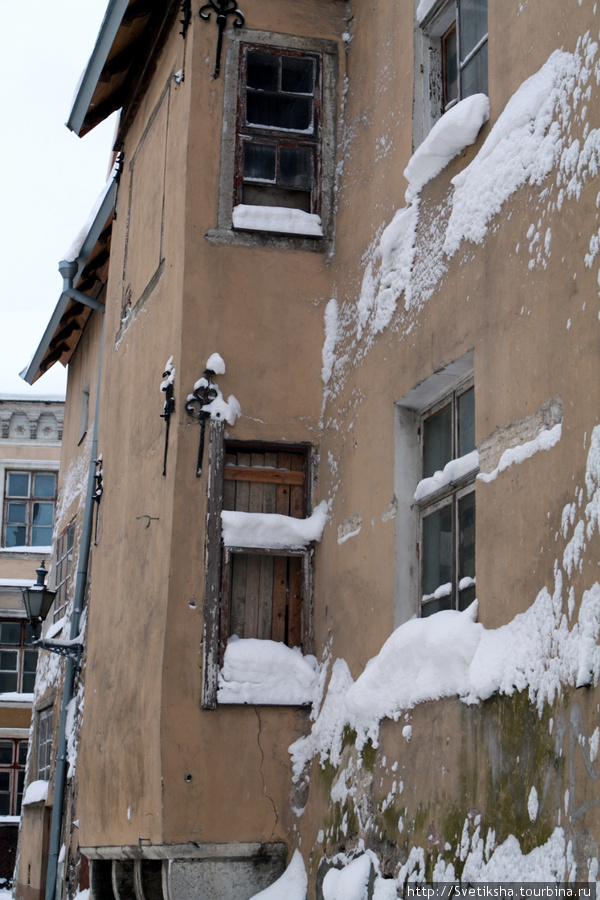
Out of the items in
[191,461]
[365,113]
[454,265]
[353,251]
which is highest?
[365,113]

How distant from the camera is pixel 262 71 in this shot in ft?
25.9

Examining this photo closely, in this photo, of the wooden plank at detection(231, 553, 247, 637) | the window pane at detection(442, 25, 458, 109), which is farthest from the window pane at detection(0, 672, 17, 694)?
the window pane at detection(442, 25, 458, 109)

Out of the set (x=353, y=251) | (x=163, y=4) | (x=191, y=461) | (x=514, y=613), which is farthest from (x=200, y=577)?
(x=163, y=4)

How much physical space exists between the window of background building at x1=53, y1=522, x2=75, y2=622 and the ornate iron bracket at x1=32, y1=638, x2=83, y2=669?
2.07m

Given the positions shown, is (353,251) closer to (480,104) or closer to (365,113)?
(365,113)

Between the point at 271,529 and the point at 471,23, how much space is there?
3066mm

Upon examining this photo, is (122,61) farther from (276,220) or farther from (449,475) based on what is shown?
(449,475)

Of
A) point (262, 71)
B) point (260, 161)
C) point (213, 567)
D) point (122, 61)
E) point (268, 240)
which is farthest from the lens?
point (122, 61)

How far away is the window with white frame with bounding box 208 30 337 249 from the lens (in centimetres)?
760

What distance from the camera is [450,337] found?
18.1ft

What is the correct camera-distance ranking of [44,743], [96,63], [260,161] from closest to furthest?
[260,161] < [96,63] < [44,743]

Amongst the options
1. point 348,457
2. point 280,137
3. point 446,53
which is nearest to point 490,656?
point 348,457

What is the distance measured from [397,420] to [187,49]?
339cm

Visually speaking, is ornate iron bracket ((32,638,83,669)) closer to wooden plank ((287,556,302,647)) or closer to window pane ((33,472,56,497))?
wooden plank ((287,556,302,647))
